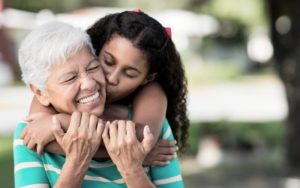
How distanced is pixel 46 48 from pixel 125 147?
0.33 m

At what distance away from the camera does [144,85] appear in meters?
2.01

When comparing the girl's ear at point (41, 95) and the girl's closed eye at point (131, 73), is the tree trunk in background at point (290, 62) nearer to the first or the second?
the girl's closed eye at point (131, 73)

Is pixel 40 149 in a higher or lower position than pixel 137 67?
lower

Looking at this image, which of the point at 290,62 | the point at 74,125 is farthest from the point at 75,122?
the point at 290,62

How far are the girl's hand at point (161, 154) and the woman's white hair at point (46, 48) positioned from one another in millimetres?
345

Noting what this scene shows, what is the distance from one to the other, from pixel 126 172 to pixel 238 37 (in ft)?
77.7

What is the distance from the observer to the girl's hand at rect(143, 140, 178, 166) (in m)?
1.90

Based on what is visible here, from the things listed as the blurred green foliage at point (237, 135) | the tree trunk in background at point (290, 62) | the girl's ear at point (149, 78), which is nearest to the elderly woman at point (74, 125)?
the girl's ear at point (149, 78)

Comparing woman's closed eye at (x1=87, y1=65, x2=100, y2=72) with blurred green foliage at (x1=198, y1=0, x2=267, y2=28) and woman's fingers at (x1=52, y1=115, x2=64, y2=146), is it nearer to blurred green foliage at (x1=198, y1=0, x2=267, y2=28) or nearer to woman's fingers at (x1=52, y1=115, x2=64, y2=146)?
woman's fingers at (x1=52, y1=115, x2=64, y2=146)

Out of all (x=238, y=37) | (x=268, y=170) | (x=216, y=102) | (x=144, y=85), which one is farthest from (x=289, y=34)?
(x=238, y=37)

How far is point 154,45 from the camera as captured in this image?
192cm

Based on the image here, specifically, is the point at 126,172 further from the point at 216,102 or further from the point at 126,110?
the point at 216,102

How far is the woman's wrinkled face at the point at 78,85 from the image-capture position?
5.71ft

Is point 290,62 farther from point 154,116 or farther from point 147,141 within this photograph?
point 147,141
